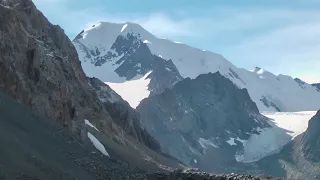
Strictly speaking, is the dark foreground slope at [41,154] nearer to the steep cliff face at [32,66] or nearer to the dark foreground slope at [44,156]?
the dark foreground slope at [44,156]

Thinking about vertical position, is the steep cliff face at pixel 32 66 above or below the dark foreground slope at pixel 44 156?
above

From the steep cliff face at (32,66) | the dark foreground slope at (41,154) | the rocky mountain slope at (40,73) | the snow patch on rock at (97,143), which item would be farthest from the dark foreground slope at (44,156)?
the snow patch on rock at (97,143)

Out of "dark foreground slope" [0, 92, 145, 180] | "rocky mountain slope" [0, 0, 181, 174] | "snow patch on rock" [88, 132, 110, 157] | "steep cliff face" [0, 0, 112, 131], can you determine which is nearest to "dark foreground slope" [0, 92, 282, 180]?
"dark foreground slope" [0, 92, 145, 180]

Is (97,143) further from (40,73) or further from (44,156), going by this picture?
(44,156)

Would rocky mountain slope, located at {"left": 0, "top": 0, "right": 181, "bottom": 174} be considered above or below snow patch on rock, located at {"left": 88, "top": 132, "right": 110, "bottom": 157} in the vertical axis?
above

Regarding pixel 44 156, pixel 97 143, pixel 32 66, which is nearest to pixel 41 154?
pixel 44 156

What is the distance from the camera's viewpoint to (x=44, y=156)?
56.2 metres

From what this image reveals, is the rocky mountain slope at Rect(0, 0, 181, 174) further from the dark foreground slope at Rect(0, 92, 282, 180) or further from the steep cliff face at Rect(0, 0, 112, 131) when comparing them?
the dark foreground slope at Rect(0, 92, 282, 180)

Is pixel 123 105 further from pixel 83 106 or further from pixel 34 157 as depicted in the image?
pixel 34 157

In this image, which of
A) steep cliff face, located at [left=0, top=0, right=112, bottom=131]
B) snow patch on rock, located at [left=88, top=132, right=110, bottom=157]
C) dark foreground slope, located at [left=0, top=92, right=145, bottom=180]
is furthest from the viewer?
snow patch on rock, located at [left=88, top=132, right=110, bottom=157]

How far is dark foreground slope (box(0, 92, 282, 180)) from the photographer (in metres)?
50.0

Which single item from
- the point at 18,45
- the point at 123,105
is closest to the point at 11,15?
the point at 18,45

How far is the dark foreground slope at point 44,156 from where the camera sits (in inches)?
1967

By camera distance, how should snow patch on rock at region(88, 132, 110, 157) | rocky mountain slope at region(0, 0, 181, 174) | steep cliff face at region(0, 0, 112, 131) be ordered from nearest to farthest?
steep cliff face at region(0, 0, 112, 131), rocky mountain slope at region(0, 0, 181, 174), snow patch on rock at region(88, 132, 110, 157)
